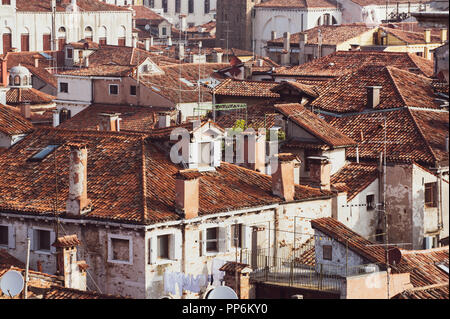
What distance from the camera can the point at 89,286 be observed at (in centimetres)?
1825

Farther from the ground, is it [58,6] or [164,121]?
[58,6]

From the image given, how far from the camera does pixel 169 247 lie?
1825cm

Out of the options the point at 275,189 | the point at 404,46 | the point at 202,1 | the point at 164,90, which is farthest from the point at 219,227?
the point at 202,1

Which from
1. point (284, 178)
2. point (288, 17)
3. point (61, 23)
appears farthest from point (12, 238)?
point (288, 17)

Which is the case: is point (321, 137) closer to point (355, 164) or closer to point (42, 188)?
point (355, 164)

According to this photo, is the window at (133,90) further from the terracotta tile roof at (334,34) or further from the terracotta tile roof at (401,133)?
the terracotta tile roof at (401,133)

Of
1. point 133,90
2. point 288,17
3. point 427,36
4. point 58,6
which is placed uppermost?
point 58,6

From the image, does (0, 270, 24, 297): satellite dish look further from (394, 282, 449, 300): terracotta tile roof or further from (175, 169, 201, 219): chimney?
(394, 282, 449, 300): terracotta tile roof

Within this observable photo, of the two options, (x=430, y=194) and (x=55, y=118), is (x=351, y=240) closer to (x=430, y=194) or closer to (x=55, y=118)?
(x=430, y=194)

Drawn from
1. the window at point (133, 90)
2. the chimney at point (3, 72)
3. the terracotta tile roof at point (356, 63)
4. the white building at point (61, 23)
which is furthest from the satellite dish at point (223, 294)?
the white building at point (61, 23)

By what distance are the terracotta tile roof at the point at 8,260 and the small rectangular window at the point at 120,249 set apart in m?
1.23

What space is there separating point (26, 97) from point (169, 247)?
76.3 feet

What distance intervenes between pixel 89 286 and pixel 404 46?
26324 millimetres

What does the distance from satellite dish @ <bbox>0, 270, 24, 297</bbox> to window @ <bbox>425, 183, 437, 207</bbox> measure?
9.56 meters
